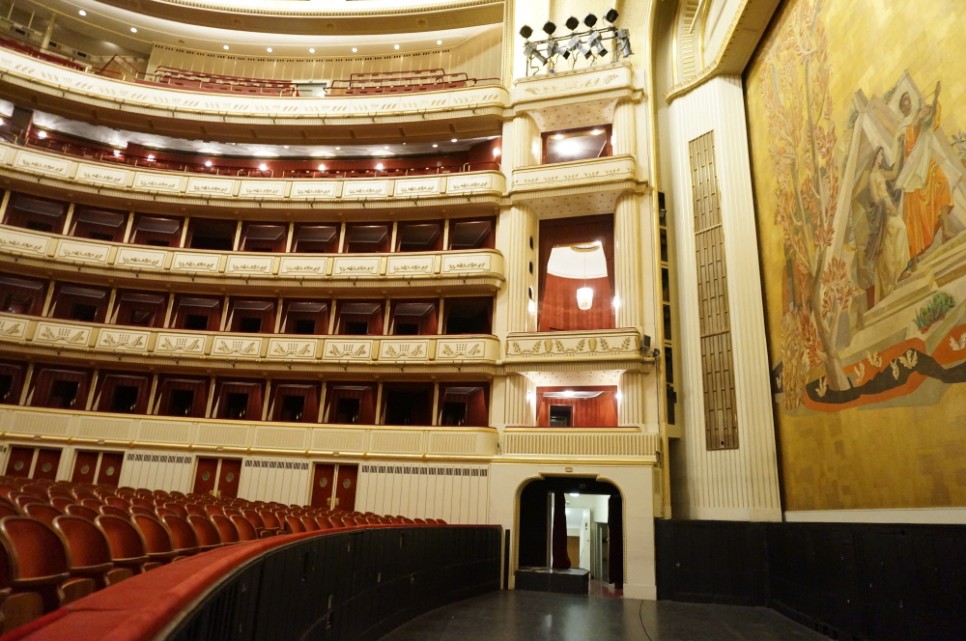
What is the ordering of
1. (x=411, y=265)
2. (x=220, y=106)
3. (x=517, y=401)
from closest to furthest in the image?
1. (x=517, y=401)
2. (x=411, y=265)
3. (x=220, y=106)

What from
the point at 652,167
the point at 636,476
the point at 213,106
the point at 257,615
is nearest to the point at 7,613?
the point at 257,615

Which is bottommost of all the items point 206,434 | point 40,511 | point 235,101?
point 40,511

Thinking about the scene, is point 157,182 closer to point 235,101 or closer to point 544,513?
point 235,101

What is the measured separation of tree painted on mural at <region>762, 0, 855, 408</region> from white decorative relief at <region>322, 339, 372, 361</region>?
8812mm

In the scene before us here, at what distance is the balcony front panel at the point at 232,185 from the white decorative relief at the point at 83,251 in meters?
1.54

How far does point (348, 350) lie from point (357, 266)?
225 cm

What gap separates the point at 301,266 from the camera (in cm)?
1512

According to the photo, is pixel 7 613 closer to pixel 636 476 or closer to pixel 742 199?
pixel 636 476

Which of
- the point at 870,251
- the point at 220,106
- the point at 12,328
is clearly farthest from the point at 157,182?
the point at 870,251

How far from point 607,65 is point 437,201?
5.48 meters

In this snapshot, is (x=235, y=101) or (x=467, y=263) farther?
(x=235, y=101)

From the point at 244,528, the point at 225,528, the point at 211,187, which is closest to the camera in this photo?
the point at 225,528

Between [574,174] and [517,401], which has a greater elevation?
[574,174]

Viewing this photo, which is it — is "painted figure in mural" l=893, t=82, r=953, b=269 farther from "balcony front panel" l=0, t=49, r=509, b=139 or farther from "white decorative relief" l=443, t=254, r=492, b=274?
"balcony front panel" l=0, t=49, r=509, b=139
